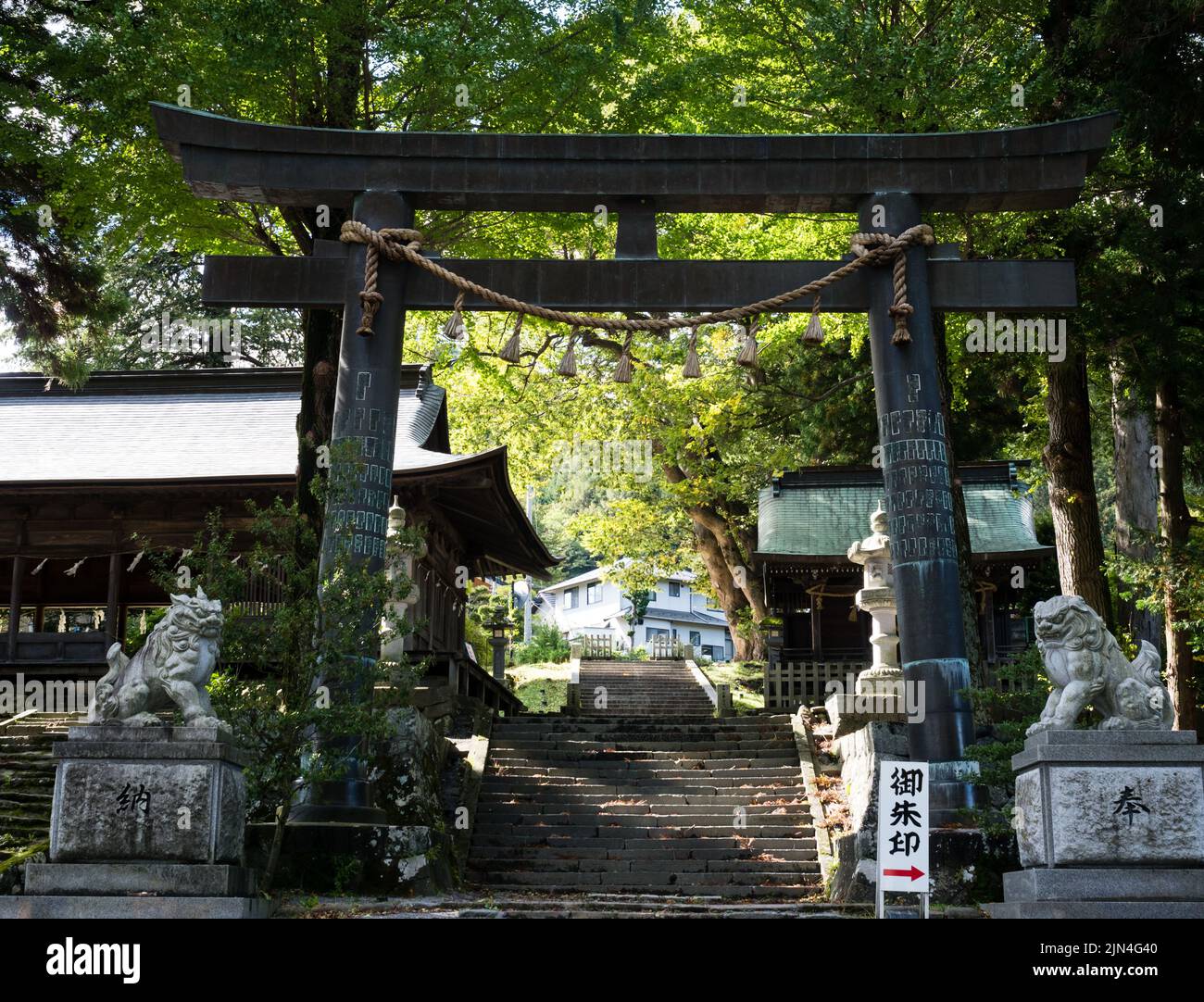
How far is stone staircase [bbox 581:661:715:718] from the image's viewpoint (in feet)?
84.3

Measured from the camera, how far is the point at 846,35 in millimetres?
15438

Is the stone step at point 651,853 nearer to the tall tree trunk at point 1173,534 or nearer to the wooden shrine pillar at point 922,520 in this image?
the wooden shrine pillar at point 922,520

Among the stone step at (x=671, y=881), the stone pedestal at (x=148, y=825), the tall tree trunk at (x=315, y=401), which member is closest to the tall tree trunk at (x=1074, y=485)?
the stone step at (x=671, y=881)

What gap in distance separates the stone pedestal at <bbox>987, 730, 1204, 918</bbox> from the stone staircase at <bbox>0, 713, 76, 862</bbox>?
7439 mm

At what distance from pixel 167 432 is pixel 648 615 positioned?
3640 centimetres

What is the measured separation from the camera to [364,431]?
1085cm

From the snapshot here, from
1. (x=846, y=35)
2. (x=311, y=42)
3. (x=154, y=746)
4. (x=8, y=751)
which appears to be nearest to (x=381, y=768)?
(x=154, y=746)

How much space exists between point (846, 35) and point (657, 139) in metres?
5.38

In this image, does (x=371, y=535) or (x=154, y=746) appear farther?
(x=371, y=535)

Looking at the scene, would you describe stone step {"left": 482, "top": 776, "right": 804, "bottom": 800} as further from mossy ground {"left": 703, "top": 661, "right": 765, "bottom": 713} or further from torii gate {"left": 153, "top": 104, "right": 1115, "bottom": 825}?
mossy ground {"left": 703, "top": 661, "right": 765, "bottom": 713}

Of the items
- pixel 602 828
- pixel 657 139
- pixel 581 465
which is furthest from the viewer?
pixel 581 465

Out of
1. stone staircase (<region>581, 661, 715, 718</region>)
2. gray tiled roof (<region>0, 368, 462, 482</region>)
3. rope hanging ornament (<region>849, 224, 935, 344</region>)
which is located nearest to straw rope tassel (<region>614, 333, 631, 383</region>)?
rope hanging ornament (<region>849, 224, 935, 344</region>)

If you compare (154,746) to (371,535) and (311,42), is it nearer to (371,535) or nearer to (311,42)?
(371,535)

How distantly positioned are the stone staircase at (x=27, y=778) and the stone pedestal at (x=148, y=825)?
2.38m
